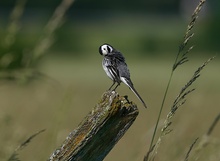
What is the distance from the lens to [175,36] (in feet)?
144

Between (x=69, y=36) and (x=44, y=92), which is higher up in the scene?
(x=69, y=36)

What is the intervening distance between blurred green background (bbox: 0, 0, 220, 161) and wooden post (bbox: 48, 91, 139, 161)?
1.16 m

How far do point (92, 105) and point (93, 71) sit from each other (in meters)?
13.7

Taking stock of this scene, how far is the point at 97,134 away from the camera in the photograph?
9.46 feet

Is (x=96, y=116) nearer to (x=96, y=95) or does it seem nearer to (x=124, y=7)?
(x=96, y=95)

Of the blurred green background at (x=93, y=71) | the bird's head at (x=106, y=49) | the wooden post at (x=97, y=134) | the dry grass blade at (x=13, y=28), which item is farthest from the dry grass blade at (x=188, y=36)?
the dry grass blade at (x=13, y=28)

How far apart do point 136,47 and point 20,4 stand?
3631cm

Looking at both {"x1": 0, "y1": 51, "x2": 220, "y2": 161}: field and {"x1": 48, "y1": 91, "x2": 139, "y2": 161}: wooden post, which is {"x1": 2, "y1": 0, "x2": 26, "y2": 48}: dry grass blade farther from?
{"x1": 48, "y1": 91, "x2": 139, "y2": 161}: wooden post

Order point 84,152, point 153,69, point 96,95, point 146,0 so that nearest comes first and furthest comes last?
point 84,152 < point 96,95 < point 153,69 < point 146,0

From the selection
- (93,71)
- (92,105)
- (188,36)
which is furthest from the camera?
(93,71)

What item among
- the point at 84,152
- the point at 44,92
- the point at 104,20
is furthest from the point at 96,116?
the point at 104,20

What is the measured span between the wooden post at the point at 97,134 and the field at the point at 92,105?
0.73 m

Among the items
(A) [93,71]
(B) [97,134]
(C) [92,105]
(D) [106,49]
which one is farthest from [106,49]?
(A) [93,71]

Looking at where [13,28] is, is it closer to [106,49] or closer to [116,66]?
[106,49]
